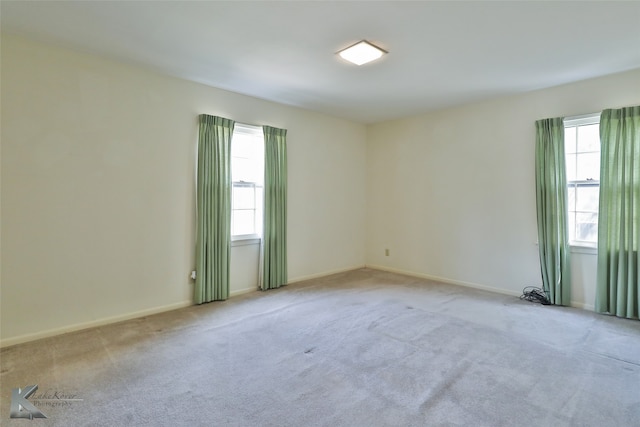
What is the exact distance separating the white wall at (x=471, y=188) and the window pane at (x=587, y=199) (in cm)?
48

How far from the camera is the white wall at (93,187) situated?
2727mm

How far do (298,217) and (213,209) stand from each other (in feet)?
4.83

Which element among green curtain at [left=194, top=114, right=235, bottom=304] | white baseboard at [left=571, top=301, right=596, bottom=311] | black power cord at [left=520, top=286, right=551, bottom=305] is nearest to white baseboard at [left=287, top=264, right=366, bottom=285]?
green curtain at [left=194, top=114, right=235, bottom=304]

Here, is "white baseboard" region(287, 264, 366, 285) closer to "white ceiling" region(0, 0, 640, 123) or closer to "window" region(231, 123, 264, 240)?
"window" region(231, 123, 264, 240)

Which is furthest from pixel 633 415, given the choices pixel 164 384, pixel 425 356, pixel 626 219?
pixel 164 384

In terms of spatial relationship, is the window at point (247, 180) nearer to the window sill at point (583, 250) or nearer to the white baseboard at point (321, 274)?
the white baseboard at point (321, 274)

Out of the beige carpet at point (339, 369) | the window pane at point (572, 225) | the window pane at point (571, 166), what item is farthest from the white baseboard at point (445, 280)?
the window pane at point (571, 166)

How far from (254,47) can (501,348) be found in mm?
3542

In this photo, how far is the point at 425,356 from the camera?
8.38 ft

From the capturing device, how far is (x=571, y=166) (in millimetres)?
3826

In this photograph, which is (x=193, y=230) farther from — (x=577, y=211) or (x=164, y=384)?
(x=577, y=211)

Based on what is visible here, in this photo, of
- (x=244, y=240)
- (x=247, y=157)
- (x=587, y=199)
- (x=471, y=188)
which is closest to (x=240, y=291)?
(x=244, y=240)

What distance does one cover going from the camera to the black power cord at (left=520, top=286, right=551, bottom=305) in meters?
3.85

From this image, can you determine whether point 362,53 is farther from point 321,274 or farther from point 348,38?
point 321,274
